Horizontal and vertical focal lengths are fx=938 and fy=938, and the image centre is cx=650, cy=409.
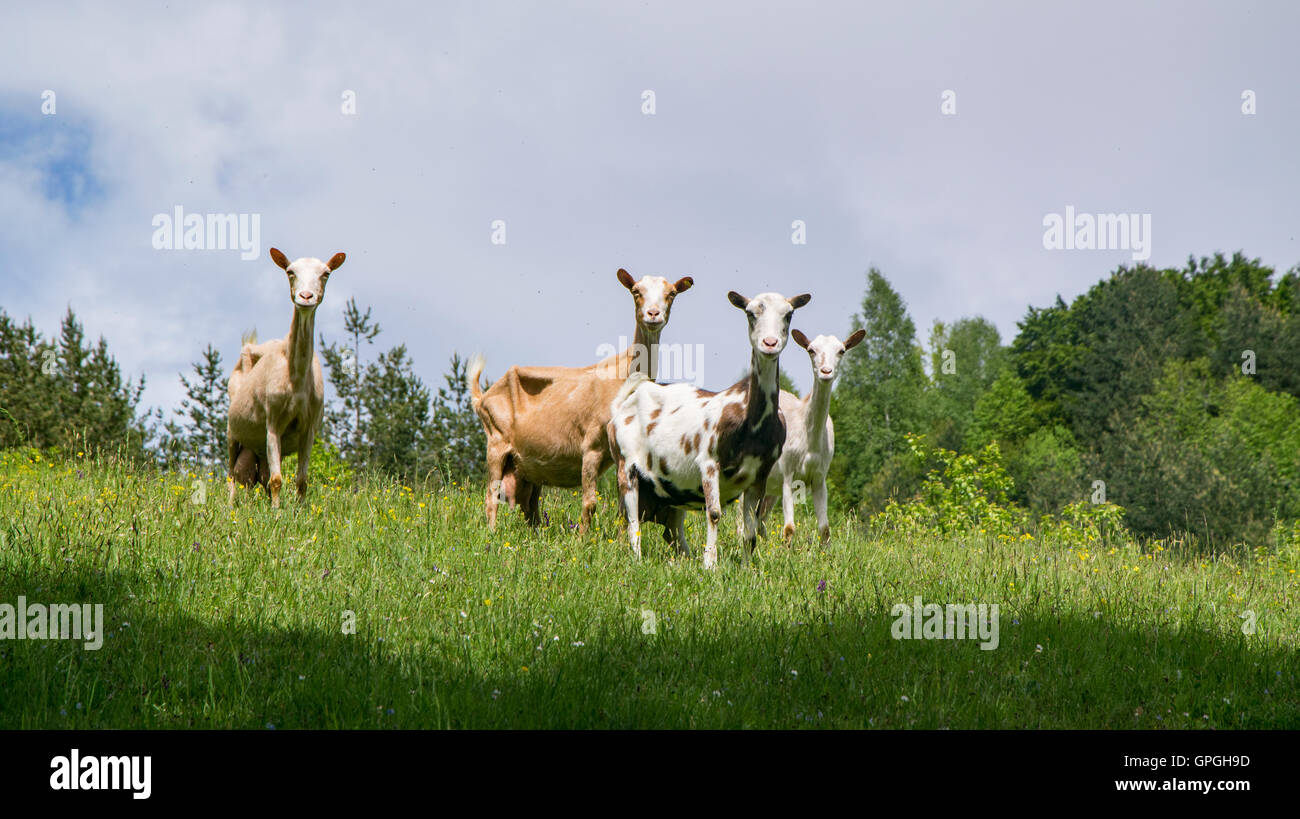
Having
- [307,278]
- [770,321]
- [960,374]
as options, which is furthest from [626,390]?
[960,374]

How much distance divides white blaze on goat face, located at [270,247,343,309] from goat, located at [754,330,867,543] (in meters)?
5.74

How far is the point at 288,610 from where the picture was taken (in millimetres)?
6891

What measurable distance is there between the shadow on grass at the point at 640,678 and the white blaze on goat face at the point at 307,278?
4403 millimetres

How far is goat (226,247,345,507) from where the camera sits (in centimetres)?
1092

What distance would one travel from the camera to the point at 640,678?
5.79m

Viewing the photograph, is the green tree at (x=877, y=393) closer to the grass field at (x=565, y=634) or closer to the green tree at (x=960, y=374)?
the green tree at (x=960, y=374)

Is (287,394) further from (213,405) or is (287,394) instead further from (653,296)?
(213,405)

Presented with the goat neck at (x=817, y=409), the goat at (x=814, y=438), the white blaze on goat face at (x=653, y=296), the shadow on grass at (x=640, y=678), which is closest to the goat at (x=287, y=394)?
the white blaze on goat face at (x=653, y=296)

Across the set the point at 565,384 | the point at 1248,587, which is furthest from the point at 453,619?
the point at 1248,587

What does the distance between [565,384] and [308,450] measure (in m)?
3.30

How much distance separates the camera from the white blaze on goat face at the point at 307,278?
10859 mm

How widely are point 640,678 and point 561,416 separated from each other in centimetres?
549
